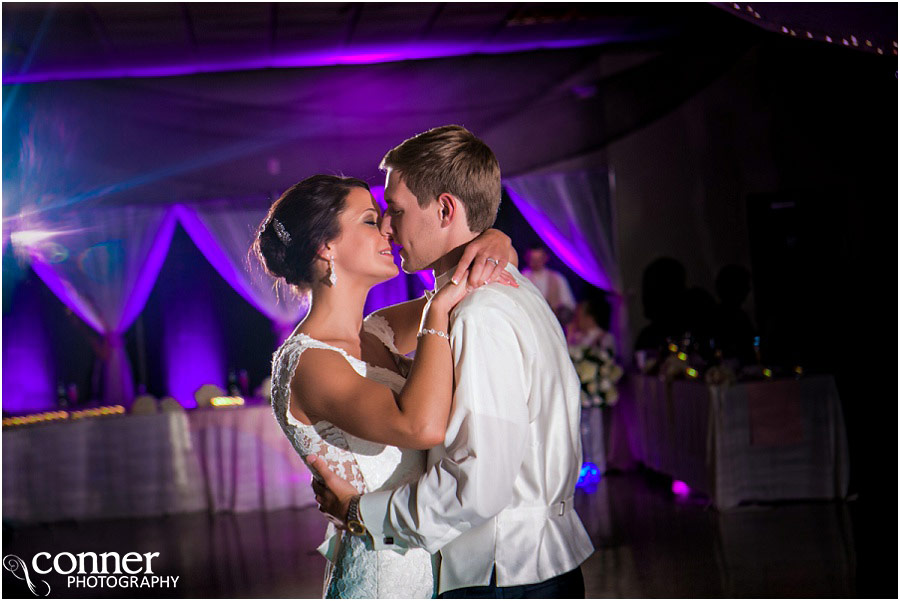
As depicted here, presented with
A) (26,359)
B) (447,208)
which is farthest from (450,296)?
(26,359)

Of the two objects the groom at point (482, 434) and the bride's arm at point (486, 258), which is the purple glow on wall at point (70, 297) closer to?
the groom at point (482, 434)

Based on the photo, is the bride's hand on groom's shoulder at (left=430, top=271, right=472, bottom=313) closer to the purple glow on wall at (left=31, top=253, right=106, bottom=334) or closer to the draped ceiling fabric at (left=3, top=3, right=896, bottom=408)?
the draped ceiling fabric at (left=3, top=3, right=896, bottom=408)

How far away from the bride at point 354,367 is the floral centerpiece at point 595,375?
512 cm

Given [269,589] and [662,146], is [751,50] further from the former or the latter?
[269,589]

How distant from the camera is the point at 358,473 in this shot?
194 centimetres

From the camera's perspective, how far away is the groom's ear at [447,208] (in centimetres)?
185

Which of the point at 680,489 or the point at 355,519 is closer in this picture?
the point at 355,519

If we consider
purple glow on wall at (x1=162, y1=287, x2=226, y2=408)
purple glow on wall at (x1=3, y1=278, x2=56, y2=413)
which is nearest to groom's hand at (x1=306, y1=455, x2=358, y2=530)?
purple glow on wall at (x1=162, y1=287, x2=226, y2=408)

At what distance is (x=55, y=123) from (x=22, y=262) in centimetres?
138

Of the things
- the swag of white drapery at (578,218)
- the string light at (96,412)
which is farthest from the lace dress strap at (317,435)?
the swag of white drapery at (578,218)

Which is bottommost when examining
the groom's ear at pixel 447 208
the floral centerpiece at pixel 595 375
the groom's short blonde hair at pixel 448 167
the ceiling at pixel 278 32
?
the floral centerpiece at pixel 595 375

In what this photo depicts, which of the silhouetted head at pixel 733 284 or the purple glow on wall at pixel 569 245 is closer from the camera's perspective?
the silhouetted head at pixel 733 284

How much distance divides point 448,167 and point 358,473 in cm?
66

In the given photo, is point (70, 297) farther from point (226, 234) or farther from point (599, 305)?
point (599, 305)
